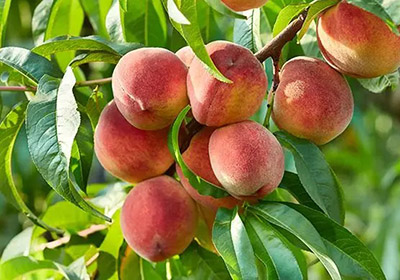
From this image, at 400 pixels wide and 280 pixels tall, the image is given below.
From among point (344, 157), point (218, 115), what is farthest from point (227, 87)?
point (344, 157)

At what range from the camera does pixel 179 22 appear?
64cm

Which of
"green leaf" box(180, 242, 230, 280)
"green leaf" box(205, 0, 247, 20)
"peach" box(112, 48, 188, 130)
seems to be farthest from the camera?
"green leaf" box(180, 242, 230, 280)

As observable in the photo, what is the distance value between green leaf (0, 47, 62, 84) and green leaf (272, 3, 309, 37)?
230 mm

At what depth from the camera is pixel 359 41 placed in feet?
2.37

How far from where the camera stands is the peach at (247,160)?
0.72 m

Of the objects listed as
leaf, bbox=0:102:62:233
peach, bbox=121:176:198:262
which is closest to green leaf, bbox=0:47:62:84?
leaf, bbox=0:102:62:233

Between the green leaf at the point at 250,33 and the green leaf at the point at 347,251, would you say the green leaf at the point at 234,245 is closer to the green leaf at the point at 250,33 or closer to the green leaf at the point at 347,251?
the green leaf at the point at 347,251

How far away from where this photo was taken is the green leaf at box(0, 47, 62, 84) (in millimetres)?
821

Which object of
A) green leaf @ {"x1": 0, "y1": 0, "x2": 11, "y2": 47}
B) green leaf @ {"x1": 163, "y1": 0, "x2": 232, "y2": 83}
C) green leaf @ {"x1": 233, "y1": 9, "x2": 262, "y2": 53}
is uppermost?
green leaf @ {"x1": 163, "y1": 0, "x2": 232, "y2": 83}

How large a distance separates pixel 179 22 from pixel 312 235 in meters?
0.22

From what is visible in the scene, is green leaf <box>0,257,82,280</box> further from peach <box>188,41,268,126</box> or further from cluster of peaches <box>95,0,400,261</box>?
peach <box>188,41,268,126</box>

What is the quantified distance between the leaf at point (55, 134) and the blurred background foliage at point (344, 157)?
0.25m

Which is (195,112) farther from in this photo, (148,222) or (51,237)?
(51,237)

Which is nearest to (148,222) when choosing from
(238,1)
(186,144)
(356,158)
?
(186,144)
